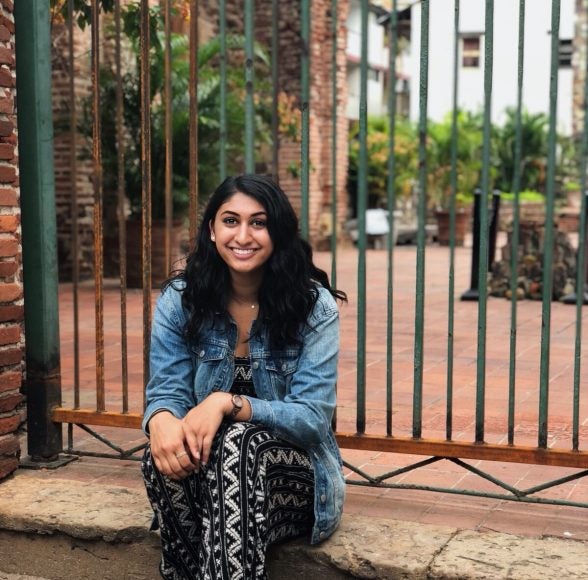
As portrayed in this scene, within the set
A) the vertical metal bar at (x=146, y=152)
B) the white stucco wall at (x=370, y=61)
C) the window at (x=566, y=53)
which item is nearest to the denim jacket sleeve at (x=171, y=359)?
the vertical metal bar at (x=146, y=152)

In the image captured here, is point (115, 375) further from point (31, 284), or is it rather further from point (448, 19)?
point (448, 19)

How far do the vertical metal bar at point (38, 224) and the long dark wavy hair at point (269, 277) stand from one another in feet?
2.93

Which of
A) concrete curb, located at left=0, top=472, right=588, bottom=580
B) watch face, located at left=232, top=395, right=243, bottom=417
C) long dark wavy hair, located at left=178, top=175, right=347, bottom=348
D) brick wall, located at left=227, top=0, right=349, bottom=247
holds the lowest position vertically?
concrete curb, located at left=0, top=472, right=588, bottom=580

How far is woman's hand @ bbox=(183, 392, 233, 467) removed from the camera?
7.96 ft

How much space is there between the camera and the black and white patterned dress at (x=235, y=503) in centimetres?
238

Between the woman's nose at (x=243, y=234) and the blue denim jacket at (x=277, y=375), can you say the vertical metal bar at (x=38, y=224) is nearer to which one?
the blue denim jacket at (x=277, y=375)

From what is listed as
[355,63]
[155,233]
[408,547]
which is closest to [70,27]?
[408,547]

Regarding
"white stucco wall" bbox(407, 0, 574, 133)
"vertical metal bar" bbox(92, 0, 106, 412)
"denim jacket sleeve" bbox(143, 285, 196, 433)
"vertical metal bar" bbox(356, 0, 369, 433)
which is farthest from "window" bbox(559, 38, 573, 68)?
"denim jacket sleeve" bbox(143, 285, 196, 433)

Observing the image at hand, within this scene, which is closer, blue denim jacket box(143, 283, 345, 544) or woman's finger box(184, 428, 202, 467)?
woman's finger box(184, 428, 202, 467)

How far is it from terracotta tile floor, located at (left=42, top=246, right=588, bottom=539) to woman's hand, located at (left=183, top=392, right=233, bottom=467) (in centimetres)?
75

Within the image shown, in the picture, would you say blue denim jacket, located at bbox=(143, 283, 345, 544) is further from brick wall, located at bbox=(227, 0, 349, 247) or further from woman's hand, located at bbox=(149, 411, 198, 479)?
brick wall, located at bbox=(227, 0, 349, 247)

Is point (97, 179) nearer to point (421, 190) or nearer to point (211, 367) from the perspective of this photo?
point (211, 367)

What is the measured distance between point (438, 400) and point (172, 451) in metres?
2.52

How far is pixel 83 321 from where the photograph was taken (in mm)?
7840
